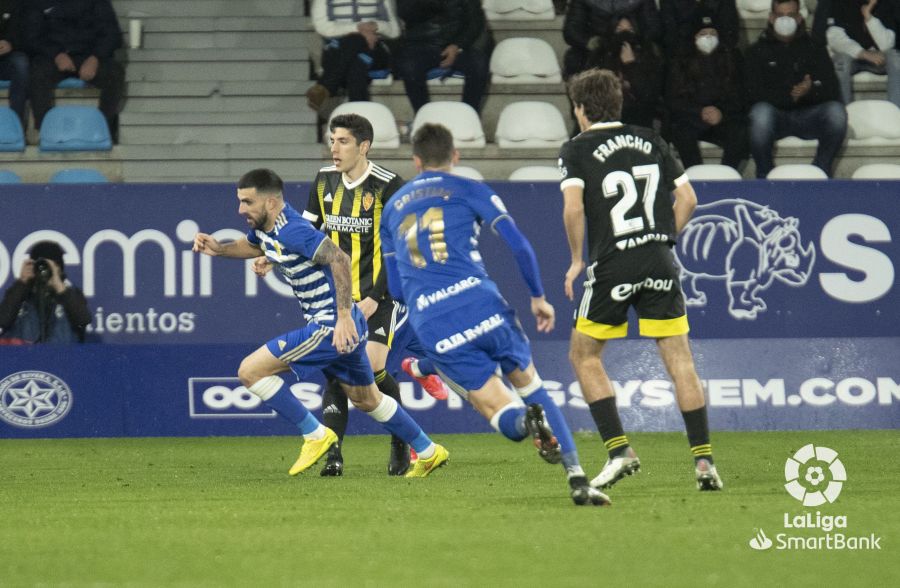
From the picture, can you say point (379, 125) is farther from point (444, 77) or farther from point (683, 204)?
point (683, 204)

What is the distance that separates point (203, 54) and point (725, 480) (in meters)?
9.92

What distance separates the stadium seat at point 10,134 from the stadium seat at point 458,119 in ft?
12.8

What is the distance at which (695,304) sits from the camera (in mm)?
12891

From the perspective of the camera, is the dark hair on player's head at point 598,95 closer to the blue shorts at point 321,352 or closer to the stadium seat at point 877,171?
the blue shorts at point 321,352

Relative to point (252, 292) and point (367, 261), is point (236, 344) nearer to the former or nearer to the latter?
point (252, 292)

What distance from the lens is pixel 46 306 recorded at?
12625mm

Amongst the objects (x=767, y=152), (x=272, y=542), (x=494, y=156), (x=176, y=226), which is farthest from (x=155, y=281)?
(x=272, y=542)

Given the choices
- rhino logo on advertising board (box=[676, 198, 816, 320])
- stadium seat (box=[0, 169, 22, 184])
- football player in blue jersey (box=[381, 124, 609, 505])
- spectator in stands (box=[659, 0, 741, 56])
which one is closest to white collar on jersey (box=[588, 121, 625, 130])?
football player in blue jersey (box=[381, 124, 609, 505])

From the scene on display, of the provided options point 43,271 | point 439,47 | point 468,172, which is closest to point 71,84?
point 43,271

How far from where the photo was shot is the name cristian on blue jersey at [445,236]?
6812mm

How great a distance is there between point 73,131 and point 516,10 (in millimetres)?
4961

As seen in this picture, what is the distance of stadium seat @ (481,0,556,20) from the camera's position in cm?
1634

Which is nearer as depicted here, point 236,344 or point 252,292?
point 236,344

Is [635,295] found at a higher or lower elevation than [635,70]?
lower
